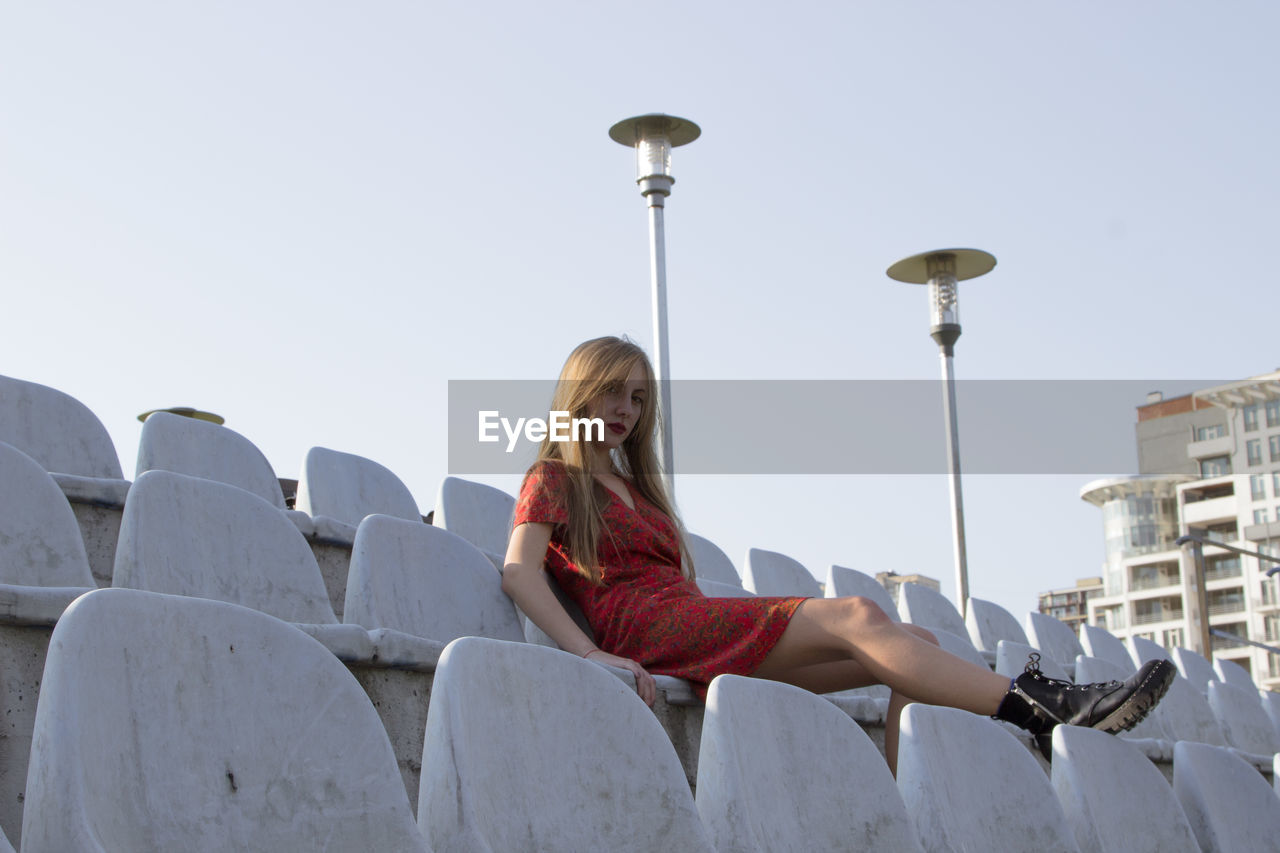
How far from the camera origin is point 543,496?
2.37 metres

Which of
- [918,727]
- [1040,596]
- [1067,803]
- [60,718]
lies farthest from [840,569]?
[1040,596]

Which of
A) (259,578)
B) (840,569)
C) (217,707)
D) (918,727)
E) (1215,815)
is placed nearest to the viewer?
(217,707)

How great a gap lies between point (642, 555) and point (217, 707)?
1.28 m

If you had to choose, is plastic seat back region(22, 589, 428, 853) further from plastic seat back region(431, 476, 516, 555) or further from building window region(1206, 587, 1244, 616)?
building window region(1206, 587, 1244, 616)

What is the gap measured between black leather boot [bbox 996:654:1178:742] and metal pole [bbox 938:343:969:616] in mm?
3976

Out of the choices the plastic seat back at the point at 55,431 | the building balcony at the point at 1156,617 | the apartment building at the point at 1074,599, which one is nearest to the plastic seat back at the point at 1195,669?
the plastic seat back at the point at 55,431

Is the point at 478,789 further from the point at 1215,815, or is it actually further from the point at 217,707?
the point at 1215,815

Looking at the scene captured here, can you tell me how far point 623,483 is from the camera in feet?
8.38

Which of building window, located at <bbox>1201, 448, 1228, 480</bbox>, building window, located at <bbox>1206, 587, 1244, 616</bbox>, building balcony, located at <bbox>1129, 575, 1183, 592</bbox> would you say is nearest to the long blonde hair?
building window, located at <bbox>1206, 587, 1244, 616</bbox>

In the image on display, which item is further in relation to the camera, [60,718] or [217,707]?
[217,707]

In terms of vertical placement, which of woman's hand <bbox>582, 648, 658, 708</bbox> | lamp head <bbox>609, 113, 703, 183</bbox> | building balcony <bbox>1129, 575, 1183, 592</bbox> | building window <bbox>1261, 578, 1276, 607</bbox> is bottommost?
building window <bbox>1261, 578, 1276, 607</bbox>

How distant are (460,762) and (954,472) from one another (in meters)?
5.29

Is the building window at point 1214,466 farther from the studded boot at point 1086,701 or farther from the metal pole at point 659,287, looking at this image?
the studded boot at point 1086,701

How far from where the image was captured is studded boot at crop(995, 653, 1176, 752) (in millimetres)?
2053
